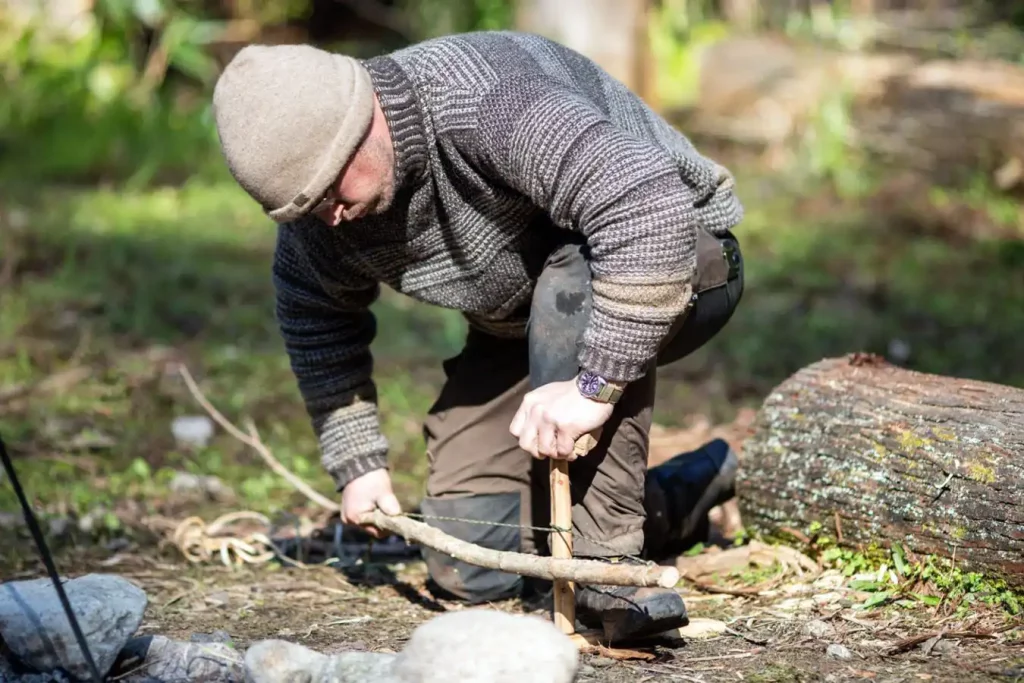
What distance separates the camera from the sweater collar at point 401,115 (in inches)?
104

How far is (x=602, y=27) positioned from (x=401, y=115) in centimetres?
563

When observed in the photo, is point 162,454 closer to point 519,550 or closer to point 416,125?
point 519,550

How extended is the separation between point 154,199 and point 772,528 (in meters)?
5.45

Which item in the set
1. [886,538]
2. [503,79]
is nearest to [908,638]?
[886,538]

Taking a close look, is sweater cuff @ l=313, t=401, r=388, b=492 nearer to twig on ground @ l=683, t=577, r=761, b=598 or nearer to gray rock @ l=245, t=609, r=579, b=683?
twig on ground @ l=683, t=577, r=761, b=598

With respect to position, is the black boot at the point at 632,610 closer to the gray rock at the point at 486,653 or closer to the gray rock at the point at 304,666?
the gray rock at the point at 486,653

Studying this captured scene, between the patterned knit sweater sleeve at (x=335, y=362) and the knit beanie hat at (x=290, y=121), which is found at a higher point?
the knit beanie hat at (x=290, y=121)

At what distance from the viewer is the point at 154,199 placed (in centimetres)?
775

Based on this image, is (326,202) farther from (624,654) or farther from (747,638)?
(747,638)

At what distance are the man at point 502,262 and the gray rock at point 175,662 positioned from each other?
650mm

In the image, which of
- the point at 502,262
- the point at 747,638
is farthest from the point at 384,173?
the point at 747,638

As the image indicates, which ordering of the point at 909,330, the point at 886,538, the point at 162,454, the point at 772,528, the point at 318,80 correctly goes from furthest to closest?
the point at 909,330, the point at 162,454, the point at 772,528, the point at 886,538, the point at 318,80

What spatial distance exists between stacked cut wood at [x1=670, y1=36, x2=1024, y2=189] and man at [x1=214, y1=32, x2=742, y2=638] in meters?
Answer: 4.33

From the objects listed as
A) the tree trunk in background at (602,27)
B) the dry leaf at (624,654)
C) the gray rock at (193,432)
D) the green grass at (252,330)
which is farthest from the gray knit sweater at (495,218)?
the tree trunk in background at (602,27)
